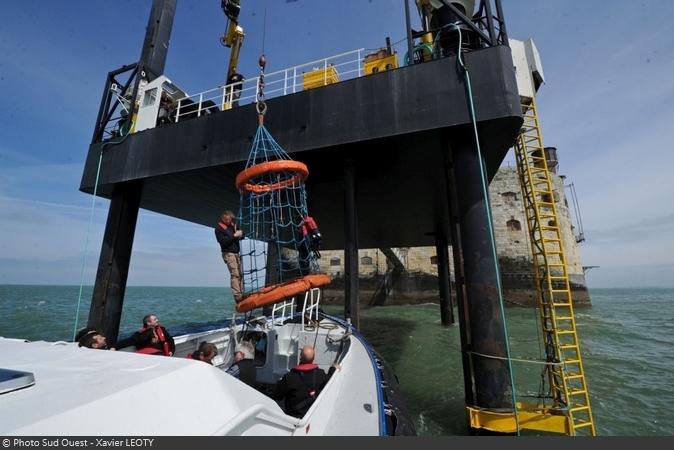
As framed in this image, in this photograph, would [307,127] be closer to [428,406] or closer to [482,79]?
[482,79]

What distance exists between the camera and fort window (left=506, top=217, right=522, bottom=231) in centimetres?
2737

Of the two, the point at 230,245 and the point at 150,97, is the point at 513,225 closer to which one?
the point at 230,245

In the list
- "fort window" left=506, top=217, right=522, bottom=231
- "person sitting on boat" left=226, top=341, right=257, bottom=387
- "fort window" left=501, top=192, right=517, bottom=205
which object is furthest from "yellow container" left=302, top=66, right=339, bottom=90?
"fort window" left=501, top=192, right=517, bottom=205

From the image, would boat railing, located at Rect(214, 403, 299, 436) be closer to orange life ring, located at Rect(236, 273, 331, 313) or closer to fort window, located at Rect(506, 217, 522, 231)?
orange life ring, located at Rect(236, 273, 331, 313)

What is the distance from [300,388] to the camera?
3.52 meters

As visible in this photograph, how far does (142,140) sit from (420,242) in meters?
17.9

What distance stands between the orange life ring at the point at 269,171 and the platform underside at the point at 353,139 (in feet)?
7.71

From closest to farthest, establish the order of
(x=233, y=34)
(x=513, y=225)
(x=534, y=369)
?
(x=534, y=369) → (x=233, y=34) → (x=513, y=225)

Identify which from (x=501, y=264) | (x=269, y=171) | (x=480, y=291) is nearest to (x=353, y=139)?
(x=269, y=171)

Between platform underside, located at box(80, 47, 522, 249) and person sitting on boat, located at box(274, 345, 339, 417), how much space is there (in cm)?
556

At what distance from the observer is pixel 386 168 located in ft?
31.9

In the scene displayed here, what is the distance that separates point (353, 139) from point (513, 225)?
25661mm

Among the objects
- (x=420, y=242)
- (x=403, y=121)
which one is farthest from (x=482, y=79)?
(x=420, y=242)

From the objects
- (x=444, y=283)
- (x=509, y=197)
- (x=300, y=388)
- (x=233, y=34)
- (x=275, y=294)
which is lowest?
(x=300, y=388)
